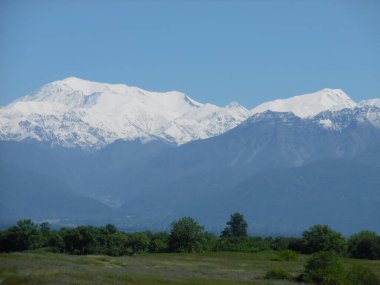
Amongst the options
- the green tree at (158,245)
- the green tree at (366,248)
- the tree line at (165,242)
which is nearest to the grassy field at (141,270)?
the tree line at (165,242)

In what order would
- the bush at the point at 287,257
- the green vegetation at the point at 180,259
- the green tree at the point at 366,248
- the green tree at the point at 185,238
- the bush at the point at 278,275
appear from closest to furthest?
the green vegetation at the point at 180,259 < the bush at the point at 278,275 < the bush at the point at 287,257 < the green tree at the point at 366,248 < the green tree at the point at 185,238

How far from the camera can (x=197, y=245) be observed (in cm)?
15175

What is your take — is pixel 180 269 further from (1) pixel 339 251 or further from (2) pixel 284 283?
(1) pixel 339 251

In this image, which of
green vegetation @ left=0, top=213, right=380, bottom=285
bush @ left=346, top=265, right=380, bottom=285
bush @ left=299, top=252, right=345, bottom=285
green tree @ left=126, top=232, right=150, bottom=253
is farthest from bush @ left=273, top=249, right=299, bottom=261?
bush @ left=346, top=265, right=380, bottom=285

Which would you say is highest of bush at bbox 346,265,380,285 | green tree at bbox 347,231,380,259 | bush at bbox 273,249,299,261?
green tree at bbox 347,231,380,259

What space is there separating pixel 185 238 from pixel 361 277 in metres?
65.2

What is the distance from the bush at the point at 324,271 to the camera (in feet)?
294

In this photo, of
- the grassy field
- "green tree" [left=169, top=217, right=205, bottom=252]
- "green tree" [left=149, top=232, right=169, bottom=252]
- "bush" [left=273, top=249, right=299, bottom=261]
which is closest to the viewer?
the grassy field

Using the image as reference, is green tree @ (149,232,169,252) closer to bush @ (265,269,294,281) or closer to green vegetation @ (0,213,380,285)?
green vegetation @ (0,213,380,285)

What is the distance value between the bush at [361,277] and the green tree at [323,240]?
164 feet

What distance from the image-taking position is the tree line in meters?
144

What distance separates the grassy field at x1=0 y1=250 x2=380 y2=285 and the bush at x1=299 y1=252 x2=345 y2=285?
Answer: 15.2 ft

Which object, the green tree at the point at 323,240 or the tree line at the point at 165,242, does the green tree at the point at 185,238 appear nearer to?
the tree line at the point at 165,242

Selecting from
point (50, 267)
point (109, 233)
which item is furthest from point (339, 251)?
point (50, 267)
